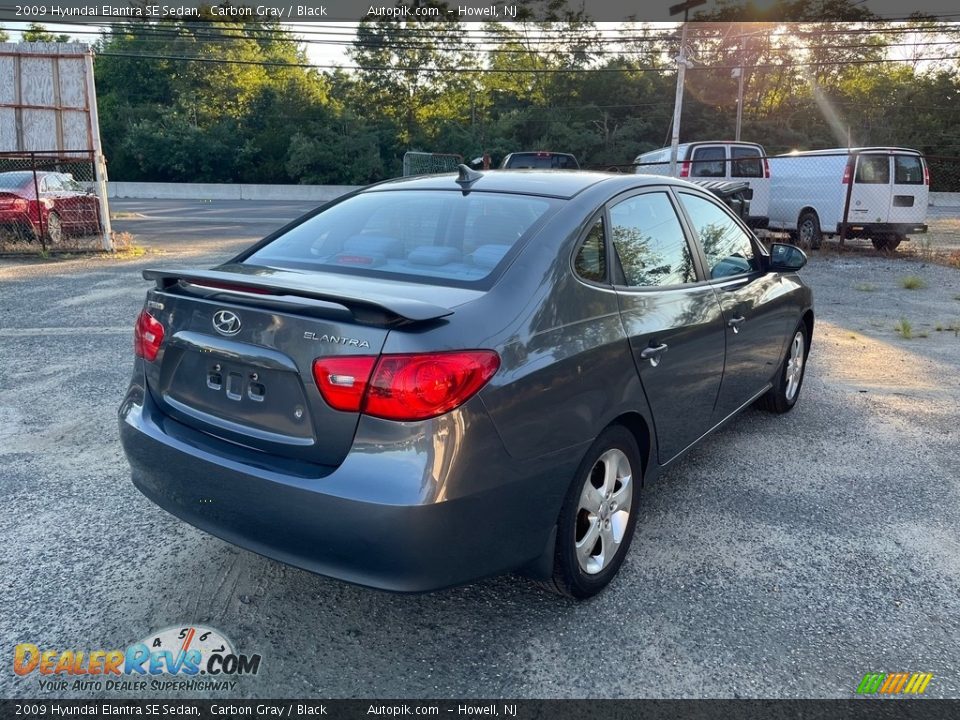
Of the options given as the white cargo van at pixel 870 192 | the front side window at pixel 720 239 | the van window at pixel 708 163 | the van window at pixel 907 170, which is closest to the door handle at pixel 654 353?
the front side window at pixel 720 239

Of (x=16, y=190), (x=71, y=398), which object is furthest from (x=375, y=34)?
(x=71, y=398)

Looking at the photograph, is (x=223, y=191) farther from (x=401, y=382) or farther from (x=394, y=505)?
(x=394, y=505)

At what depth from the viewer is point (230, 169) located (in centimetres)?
4238

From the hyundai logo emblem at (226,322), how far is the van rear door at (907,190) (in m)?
14.5

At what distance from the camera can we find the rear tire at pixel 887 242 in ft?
48.4

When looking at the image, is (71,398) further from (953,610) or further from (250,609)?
(953,610)

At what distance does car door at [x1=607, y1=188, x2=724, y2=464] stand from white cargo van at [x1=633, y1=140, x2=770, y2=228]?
12670 mm

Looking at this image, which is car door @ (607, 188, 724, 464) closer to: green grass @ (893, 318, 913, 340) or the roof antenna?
the roof antenna

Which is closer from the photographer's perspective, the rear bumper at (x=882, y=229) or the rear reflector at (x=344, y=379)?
the rear reflector at (x=344, y=379)

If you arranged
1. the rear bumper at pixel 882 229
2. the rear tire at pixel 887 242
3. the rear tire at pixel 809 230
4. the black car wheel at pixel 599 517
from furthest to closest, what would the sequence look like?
the rear tire at pixel 809 230 < the rear tire at pixel 887 242 < the rear bumper at pixel 882 229 < the black car wheel at pixel 599 517

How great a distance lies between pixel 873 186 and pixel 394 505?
14.5 m

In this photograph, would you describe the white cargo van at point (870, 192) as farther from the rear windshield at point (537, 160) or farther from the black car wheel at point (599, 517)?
the black car wheel at point (599, 517)

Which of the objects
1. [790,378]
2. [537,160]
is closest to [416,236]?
[790,378]

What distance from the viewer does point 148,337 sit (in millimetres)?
2873
